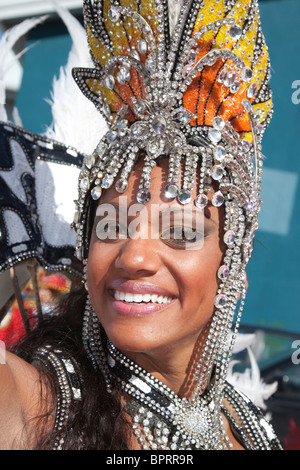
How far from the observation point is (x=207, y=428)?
5.25 feet

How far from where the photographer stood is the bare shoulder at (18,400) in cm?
118

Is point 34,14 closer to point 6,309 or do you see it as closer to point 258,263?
point 258,263

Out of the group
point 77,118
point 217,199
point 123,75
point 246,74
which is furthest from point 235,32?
point 77,118

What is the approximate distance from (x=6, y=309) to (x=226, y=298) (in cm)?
86

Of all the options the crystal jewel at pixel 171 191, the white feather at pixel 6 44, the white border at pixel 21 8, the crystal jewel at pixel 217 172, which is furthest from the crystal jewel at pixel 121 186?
the white border at pixel 21 8

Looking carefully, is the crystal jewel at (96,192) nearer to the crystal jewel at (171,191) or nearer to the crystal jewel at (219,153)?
the crystal jewel at (171,191)

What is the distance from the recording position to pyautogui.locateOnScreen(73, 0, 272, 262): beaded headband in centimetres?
145

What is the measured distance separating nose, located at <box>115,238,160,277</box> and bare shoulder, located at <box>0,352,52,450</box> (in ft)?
1.19

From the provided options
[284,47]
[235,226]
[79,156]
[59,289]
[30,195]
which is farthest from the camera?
[284,47]

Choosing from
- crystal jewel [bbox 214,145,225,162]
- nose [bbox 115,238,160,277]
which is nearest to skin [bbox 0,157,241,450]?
nose [bbox 115,238,160,277]

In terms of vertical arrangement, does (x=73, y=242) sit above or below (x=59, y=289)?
above

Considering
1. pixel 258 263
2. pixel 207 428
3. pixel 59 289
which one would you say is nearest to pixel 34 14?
pixel 258 263

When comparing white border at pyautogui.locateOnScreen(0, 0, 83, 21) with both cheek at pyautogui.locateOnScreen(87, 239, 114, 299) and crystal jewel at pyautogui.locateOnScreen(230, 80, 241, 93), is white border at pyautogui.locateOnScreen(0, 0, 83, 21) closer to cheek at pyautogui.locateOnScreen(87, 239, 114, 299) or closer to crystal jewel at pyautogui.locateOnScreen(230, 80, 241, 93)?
crystal jewel at pyautogui.locateOnScreen(230, 80, 241, 93)

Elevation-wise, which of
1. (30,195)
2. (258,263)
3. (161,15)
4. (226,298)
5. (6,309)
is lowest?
(258,263)
